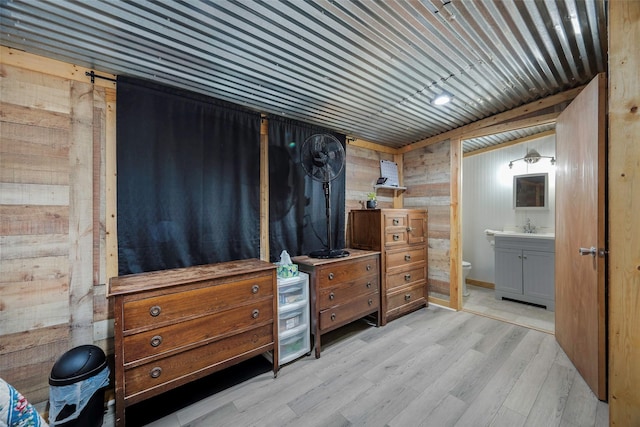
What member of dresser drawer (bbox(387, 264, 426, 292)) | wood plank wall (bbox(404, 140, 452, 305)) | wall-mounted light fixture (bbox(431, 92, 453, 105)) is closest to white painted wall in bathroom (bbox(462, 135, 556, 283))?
wood plank wall (bbox(404, 140, 452, 305))

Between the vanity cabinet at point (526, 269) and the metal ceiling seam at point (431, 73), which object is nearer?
the metal ceiling seam at point (431, 73)

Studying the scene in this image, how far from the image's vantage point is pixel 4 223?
1.49 meters

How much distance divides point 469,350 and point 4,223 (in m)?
3.50

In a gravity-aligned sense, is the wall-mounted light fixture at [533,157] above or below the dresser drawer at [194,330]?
above

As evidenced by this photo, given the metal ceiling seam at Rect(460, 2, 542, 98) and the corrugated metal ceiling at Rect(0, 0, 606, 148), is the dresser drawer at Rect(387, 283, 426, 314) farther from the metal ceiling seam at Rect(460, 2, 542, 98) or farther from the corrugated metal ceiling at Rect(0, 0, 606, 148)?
the metal ceiling seam at Rect(460, 2, 542, 98)

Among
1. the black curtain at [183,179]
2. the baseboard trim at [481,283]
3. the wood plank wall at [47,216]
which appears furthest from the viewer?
the baseboard trim at [481,283]

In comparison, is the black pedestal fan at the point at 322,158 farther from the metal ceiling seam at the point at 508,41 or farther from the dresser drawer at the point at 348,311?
the metal ceiling seam at the point at 508,41

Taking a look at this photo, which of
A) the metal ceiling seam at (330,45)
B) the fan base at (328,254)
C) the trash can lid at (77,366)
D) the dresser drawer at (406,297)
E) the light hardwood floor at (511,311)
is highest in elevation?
the metal ceiling seam at (330,45)

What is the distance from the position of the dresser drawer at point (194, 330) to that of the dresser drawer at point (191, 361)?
0.06m

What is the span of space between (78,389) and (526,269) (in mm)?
4525

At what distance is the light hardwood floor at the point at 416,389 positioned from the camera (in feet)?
5.03

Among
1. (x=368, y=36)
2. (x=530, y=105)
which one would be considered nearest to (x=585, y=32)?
(x=530, y=105)

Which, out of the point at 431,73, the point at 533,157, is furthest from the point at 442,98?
the point at 533,157

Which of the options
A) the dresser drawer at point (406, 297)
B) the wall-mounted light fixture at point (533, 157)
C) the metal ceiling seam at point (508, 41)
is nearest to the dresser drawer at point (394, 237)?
the dresser drawer at point (406, 297)
